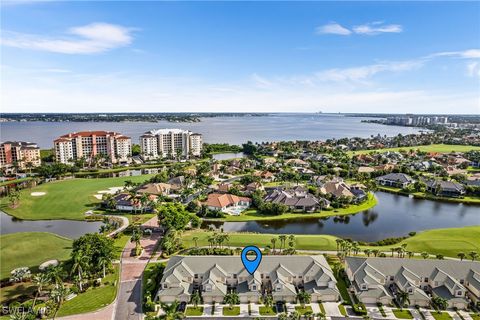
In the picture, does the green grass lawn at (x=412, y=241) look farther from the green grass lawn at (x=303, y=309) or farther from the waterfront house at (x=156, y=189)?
the waterfront house at (x=156, y=189)

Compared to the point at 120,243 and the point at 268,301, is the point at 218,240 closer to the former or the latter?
the point at 268,301

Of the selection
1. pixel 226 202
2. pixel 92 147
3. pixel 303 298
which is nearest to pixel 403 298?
pixel 303 298

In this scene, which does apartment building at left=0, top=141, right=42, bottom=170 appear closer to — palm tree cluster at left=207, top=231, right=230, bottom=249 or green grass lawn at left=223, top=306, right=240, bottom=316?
palm tree cluster at left=207, top=231, right=230, bottom=249

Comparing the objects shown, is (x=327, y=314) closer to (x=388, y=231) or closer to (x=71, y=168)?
(x=388, y=231)

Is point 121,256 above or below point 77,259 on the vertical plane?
below

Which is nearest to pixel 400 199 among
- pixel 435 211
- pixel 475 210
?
pixel 435 211

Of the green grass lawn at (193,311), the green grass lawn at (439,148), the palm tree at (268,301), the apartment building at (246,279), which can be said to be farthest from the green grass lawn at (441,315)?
the green grass lawn at (439,148)
